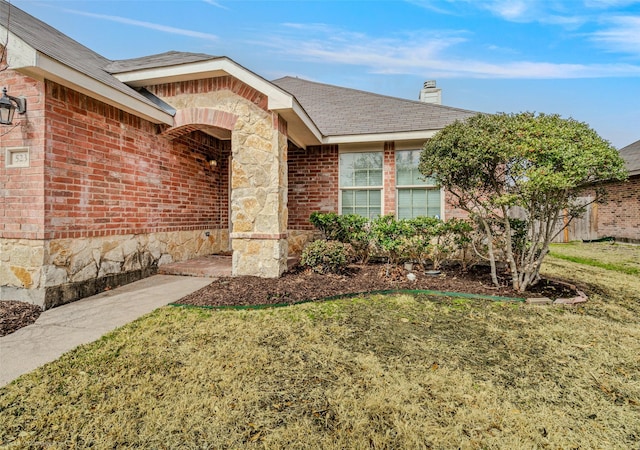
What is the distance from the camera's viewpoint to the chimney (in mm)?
10688

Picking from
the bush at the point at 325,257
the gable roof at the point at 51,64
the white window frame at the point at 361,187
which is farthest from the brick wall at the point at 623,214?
the gable roof at the point at 51,64

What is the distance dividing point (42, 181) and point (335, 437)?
474 centimetres

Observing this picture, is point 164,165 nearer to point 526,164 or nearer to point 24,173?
point 24,173

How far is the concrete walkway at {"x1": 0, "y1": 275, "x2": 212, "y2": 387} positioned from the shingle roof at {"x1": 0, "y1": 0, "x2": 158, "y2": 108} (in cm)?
324

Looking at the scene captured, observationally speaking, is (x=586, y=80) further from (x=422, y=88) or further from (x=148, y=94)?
(x=148, y=94)

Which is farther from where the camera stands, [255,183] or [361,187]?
[361,187]

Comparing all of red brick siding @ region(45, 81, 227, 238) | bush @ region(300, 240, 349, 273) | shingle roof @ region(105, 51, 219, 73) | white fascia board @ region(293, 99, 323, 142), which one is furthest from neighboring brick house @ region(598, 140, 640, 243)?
red brick siding @ region(45, 81, 227, 238)

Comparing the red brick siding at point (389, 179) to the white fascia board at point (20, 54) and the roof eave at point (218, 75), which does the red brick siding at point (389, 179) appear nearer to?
Answer: the roof eave at point (218, 75)

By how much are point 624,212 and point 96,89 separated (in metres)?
18.6

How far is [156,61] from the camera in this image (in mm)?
6121

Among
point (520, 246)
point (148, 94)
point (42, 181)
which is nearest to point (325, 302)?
point (520, 246)

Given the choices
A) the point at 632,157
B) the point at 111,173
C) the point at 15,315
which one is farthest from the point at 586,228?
the point at 15,315

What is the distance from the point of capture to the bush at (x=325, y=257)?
18.9 feet

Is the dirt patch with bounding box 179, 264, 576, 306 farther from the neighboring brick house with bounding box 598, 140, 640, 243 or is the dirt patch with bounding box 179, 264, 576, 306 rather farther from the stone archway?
the neighboring brick house with bounding box 598, 140, 640, 243
